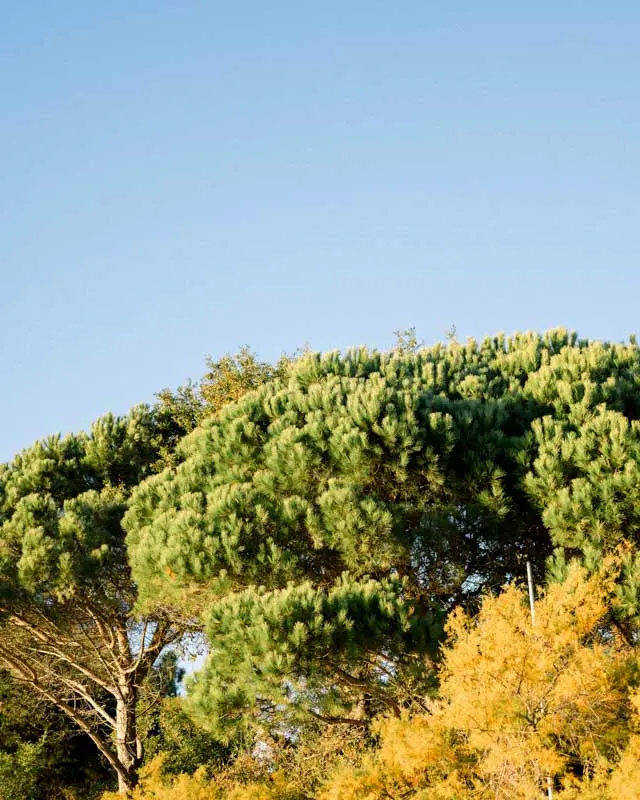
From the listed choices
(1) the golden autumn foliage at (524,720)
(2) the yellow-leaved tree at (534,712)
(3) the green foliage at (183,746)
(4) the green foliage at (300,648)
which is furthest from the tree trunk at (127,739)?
(2) the yellow-leaved tree at (534,712)

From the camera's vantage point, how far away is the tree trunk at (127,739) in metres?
15.6

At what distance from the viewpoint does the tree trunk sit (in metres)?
15.6

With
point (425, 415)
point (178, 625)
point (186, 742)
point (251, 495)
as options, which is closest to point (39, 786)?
point (186, 742)

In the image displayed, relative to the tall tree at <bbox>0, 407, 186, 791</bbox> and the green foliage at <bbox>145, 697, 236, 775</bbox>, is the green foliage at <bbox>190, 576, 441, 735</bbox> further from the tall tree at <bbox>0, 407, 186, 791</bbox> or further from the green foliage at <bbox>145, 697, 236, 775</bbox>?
the green foliage at <bbox>145, 697, 236, 775</bbox>

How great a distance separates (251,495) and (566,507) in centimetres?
410

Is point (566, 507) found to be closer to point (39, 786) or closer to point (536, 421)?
point (536, 421)

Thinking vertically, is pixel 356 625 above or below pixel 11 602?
below

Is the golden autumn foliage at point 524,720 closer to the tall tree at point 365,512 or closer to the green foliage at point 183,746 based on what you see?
the tall tree at point 365,512

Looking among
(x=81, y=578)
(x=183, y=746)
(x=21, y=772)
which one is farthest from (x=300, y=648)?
(x=21, y=772)

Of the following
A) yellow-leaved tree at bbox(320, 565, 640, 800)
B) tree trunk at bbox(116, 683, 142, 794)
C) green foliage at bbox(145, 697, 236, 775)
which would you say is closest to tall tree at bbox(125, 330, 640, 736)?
yellow-leaved tree at bbox(320, 565, 640, 800)

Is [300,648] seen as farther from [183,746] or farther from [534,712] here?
[183,746]

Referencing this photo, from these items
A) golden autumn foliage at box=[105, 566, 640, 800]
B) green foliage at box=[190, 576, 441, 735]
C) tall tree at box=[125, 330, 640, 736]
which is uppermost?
tall tree at box=[125, 330, 640, 736]

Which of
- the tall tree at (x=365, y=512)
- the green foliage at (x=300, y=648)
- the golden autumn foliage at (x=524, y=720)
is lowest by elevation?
the golden autumn foliage at (x=524, y=720)

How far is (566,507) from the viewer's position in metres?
11.5
